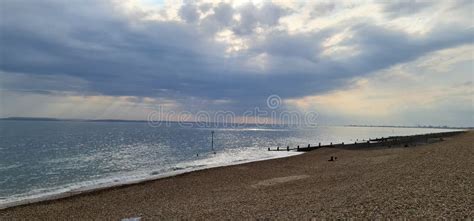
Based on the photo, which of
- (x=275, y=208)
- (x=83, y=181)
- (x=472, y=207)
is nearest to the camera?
(x=472, y=207)

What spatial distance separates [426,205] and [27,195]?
26.9 meters

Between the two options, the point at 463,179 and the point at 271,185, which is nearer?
the point at 463,179

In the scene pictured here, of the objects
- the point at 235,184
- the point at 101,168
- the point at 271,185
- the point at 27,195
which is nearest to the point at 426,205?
the point at 271,185

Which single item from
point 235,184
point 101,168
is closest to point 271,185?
point 235,184

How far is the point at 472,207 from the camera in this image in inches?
368

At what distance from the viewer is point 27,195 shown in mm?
24734

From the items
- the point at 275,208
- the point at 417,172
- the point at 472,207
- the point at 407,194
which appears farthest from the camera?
the point at 417,172

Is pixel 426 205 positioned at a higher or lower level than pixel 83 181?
higher

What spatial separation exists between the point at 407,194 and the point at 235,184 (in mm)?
12311

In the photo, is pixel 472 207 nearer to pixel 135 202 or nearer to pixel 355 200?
pixel 355 200

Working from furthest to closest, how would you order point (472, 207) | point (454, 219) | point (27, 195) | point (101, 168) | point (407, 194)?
1. point (101, 168)
2. point (27, 195)
3. point (407, 194)
4. point (472, 207)
5. point (454, 219)

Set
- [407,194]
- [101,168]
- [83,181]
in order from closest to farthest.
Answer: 1. [407,194]
2. [83,181]
3. [101,168]

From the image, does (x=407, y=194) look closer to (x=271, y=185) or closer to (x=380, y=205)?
(x=380, y=205)

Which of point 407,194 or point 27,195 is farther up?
point 407,194
